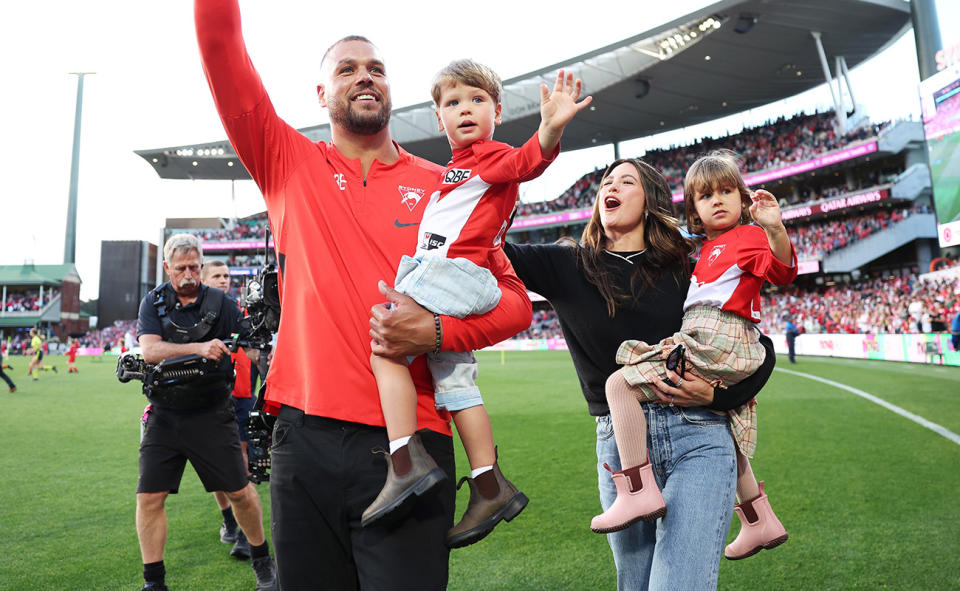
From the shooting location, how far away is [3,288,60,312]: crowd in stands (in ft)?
206

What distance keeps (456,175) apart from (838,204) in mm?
42120

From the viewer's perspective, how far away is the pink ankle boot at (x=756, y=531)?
257 centimetres

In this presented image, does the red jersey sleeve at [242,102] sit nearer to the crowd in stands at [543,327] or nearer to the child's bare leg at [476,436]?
the child's bare leg at [476,436]

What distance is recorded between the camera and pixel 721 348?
2.43 m

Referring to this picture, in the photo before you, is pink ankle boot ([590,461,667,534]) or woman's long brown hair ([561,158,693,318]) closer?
pink ankle boot ([590,461,667,534])

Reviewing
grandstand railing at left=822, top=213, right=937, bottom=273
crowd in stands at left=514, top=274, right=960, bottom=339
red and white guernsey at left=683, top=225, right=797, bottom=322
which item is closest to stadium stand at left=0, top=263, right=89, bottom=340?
crowd in stands at left=514, top=274, right=960, bottom=339

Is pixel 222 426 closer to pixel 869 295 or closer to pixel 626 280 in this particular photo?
pixel 626 280

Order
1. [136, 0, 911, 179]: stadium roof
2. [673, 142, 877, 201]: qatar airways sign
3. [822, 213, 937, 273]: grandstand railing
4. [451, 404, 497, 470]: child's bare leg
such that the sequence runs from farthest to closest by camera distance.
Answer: [673, 142, 877, 201]: qatar airways sign → [822, 213, 937, 273]: grandstand railing → [136, 0, 911, 179]: stadium roof → [451, 404, 497, 470]: child's bare leg

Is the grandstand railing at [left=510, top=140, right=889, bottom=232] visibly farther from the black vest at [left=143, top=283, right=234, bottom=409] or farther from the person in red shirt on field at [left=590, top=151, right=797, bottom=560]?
the person in red shirt on field at [left=590, top=151, right=797, bottom=560]

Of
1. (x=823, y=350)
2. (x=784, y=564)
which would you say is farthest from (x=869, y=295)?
(x=784, y=564)

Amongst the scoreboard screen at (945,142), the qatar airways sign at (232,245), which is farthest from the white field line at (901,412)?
the qatar airways sign at (232,245)

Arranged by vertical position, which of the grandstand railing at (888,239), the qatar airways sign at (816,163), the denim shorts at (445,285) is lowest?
the denim shorts at (445,285)

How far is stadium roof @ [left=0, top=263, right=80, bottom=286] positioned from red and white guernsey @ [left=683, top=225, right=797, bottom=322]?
7705cm

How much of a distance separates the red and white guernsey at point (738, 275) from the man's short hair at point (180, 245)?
3764 millimetres
